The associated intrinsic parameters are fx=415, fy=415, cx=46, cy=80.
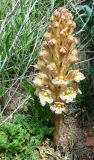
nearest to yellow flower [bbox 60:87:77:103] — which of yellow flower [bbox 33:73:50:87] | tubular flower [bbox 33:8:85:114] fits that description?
tubular flower [bbox 33:8:85:114]

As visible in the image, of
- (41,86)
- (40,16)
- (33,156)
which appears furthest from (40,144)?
(40,16)

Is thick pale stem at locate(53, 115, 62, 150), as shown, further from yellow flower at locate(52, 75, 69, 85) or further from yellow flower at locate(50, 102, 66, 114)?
yellow flower at locate(52, 75, 69, 85)

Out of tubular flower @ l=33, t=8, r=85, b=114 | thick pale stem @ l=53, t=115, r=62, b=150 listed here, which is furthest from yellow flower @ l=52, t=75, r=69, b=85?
thick pale stem @ l=53, t=115, r=62, b=150

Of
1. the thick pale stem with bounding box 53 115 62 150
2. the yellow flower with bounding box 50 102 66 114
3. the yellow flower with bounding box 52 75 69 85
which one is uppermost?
the yellow flower with bounding box 52 75 69 85

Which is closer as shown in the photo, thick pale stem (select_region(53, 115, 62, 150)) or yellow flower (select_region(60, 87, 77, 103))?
yellow flower (select_region(60, 87, 77, 103))

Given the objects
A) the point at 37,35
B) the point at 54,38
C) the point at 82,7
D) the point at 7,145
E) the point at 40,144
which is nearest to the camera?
the point at 54,38

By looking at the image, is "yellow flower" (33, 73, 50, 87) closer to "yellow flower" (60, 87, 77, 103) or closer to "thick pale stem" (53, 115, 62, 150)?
"yellow flower" (60, 87, 77, 103)

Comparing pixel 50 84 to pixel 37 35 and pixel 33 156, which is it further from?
pixel 37 35

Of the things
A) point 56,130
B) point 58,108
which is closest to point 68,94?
point 58,108

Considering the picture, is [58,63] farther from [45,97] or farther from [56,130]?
[56,130]

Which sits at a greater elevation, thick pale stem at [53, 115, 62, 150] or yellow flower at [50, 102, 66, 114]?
yellow flower at [50, 102, 66, 114]
